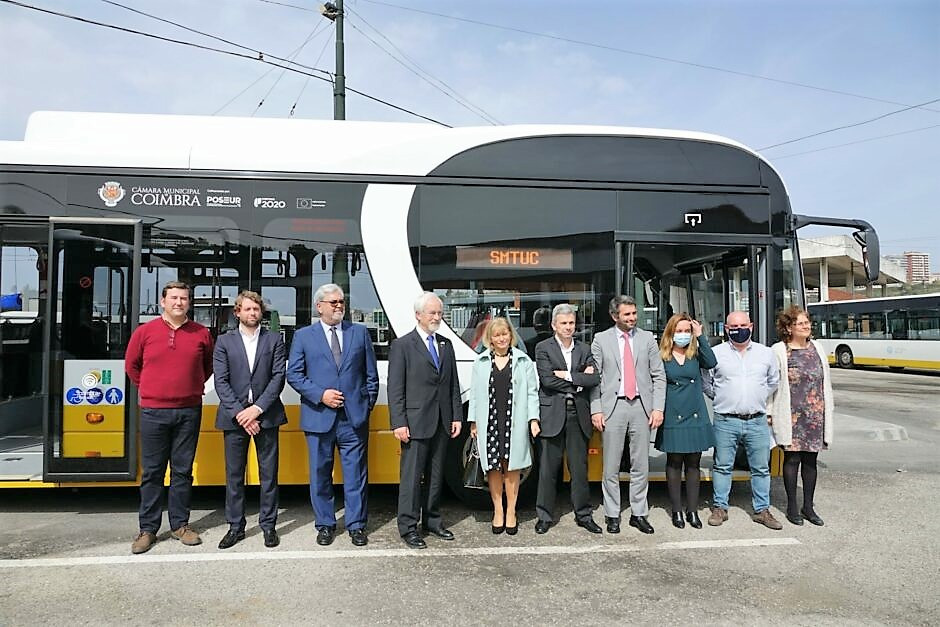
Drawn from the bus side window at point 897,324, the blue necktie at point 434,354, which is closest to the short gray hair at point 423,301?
the blue necktie at point 434,354

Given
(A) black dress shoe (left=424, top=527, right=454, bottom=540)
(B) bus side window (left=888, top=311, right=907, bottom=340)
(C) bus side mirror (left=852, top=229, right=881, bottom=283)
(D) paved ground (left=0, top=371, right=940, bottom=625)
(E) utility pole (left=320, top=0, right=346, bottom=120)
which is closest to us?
(D) paved ground (left=0, top=371, right=940, bottom=625)

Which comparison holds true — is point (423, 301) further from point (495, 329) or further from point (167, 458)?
point (167, 458)

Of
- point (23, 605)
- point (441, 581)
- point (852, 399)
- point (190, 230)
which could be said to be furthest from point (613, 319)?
point (852, 399)

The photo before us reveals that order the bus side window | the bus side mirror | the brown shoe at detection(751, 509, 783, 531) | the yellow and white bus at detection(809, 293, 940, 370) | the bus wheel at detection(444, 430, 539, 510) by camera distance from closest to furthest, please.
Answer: the brown shoe at detection(751, 509, 783, 531), the bus wheel at detection(444, 430, 539, 510), the bus side mirror, the yellow and white bus at detection(809, 293, 940, 370), the bus side window

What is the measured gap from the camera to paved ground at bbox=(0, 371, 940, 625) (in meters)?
3.81

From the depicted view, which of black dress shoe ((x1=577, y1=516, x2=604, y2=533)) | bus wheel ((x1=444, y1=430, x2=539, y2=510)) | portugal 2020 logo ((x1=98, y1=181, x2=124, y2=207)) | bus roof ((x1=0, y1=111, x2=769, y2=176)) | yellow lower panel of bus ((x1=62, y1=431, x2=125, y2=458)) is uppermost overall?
bus roof ((x1=0, y1=111, x2=769, y2=176))

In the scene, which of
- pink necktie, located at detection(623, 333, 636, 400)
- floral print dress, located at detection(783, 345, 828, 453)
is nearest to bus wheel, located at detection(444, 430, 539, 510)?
pink necktie, located at detection(623, 333, 636, 400)

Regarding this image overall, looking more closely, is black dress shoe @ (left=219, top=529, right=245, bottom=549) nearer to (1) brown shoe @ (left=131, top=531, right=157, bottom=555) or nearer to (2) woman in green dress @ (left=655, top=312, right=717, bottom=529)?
(1) brown shoe @ (left=131, top=531, right=157, bottom=555)

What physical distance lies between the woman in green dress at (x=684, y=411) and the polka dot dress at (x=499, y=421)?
1.36 meters

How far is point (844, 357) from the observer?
27.8 m

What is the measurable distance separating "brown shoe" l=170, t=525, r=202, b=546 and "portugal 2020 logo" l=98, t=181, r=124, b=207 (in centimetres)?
279

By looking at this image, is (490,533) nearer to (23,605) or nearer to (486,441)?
(486,441)

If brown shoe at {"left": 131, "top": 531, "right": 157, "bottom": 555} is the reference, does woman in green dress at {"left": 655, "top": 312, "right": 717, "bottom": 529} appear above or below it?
above

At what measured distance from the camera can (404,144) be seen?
223 inches
